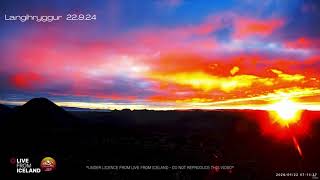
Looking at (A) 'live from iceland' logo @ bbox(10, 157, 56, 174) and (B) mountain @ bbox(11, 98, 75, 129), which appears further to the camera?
(B) mountain @ bbox(11, 98, 75, 129)

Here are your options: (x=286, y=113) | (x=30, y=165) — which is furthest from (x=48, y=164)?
(x=286, y=113)

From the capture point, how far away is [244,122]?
203 inches

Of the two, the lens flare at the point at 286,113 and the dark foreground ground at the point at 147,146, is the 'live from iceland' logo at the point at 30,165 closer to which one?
the dark foreground ground at the point at 147,146

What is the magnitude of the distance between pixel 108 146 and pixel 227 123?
63.2 inches

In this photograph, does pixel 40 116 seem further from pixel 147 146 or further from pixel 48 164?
pixel 147 146

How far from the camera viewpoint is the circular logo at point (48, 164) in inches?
181

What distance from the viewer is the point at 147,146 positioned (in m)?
4.76

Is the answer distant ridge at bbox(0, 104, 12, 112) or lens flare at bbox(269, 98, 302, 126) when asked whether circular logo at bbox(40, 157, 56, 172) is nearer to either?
distant ridge at bbox(0, 104, 12, 112)

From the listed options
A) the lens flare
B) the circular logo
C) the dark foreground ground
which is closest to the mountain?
the dark foreground ground

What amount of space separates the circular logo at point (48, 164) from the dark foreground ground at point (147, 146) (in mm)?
50

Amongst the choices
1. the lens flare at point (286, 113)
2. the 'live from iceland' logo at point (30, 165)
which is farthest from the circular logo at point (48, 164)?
the lens flare at point (286, 113)

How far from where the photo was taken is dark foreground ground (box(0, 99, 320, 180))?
4.61 metres

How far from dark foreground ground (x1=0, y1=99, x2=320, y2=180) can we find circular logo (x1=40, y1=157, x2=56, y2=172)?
50 millimetres

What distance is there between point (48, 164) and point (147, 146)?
119 cm
